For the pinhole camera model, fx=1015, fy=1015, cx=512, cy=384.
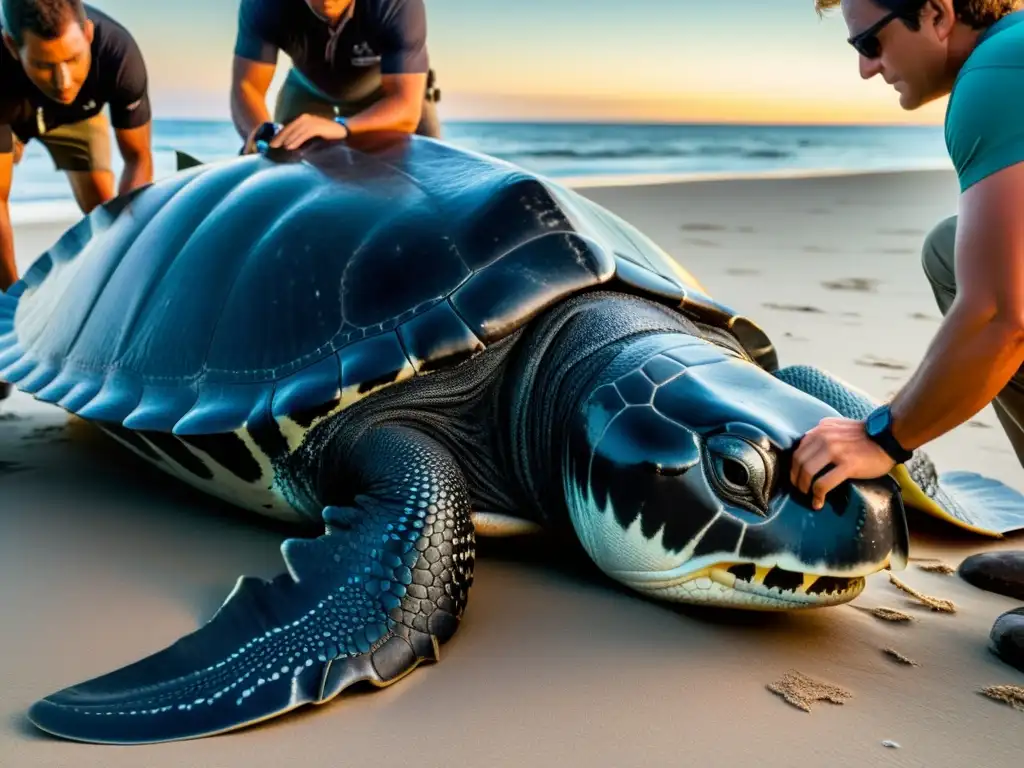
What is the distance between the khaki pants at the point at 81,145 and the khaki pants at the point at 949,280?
3.79 meters

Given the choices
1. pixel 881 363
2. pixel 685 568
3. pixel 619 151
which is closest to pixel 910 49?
pixel 685 568

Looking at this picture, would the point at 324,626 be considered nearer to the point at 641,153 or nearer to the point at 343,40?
the point at 343,40

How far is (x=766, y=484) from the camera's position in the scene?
188 cm

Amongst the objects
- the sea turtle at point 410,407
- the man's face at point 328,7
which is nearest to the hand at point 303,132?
the sea turtle at point 410,407

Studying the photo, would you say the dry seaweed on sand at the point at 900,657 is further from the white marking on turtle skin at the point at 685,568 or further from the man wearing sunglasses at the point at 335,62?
the man wearing sunglasses at the point at 335,62

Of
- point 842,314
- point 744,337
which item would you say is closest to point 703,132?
point 842,314

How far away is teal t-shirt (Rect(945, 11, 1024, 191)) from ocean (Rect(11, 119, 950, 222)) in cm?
820

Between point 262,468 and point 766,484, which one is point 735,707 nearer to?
point 766,484

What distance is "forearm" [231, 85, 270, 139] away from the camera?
4.17 m

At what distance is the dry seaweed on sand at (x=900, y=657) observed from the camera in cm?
192

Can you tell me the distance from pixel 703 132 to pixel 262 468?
36725 mm

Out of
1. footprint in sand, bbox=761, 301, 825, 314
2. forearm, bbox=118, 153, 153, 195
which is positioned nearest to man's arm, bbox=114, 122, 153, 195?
forearm, bbox=118, 153, 153, 195

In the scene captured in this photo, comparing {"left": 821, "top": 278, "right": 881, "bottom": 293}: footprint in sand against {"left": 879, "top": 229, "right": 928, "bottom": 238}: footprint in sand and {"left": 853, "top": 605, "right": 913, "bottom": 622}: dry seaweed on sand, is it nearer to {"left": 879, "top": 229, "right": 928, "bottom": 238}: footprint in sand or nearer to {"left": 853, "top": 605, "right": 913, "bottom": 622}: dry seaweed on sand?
{"left": 879, "top": 229, "right": 928, "bottom": 238}: footprint in sand

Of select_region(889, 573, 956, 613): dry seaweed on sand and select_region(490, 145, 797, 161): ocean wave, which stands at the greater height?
select_region(889, 573, 956, 613): dry seaweed on sand
